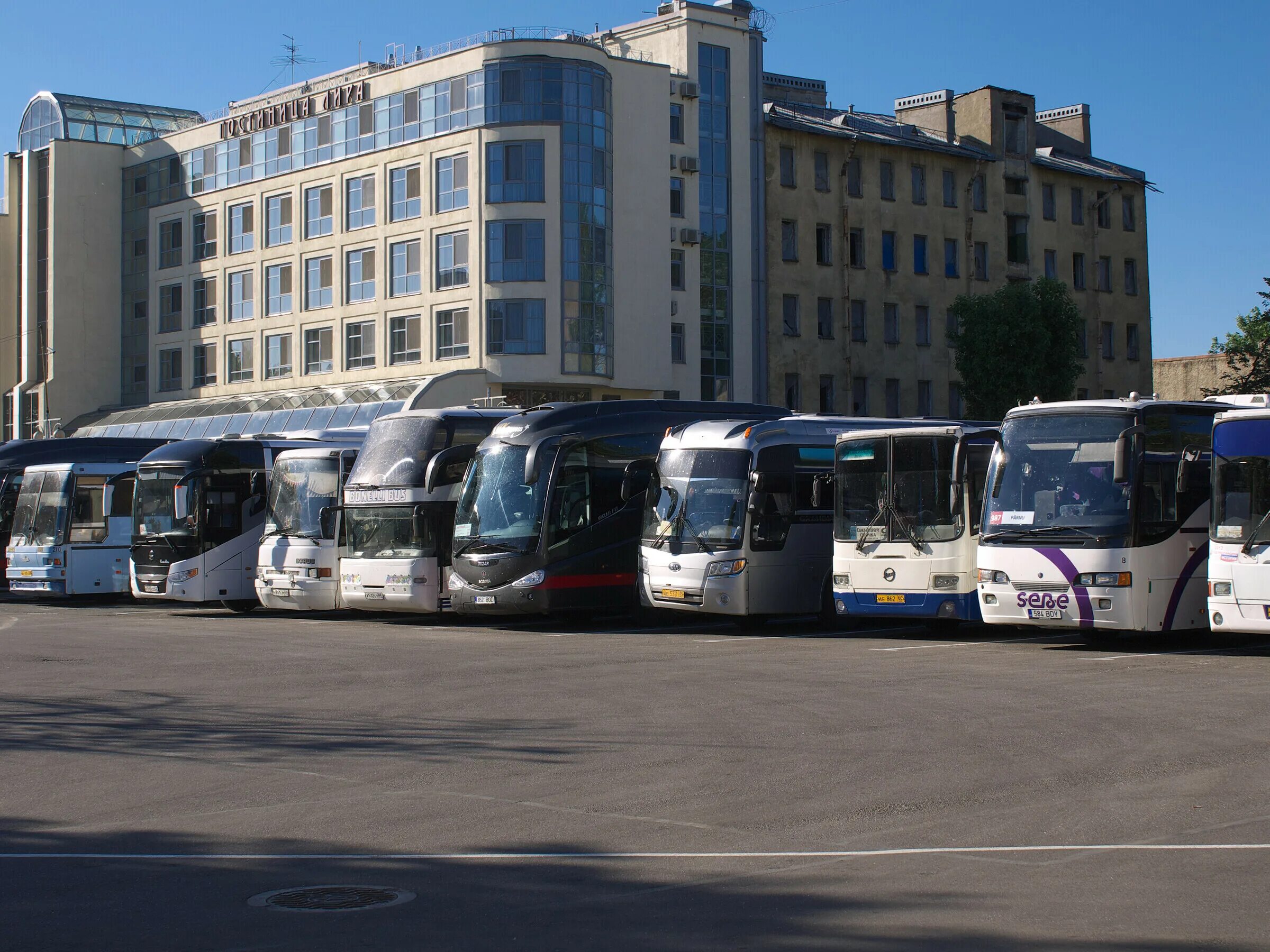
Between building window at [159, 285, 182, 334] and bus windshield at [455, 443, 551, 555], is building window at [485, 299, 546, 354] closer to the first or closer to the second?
building window at [159, 285, 182, 334]

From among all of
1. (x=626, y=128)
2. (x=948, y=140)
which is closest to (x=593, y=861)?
(x=626, y=128)

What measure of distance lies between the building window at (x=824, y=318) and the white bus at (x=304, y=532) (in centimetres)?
4201

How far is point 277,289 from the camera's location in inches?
2697

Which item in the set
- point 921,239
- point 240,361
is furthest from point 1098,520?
point 240,361

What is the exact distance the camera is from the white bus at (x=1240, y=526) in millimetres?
17250

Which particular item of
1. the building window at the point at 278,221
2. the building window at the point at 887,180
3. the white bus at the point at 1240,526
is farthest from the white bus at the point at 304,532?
the building window at the point at 887,180

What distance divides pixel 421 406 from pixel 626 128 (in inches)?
545

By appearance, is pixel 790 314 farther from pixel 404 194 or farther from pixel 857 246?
pixel 404 194

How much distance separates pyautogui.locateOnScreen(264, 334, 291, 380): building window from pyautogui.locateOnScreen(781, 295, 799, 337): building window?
814 inches

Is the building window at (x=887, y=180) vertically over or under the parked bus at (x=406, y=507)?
over

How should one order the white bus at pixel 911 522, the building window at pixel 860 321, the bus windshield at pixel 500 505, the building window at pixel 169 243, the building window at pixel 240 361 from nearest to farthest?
1. the white bus at pixel 911 522
2. the bus windshield at pixel 500 505
3. the building window at pixel 240 361
4. the building window at pixel 860 321
5. the building window at pixel 169 243

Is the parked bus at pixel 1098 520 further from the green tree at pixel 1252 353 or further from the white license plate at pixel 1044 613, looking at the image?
the green tree at pixel 1252 353

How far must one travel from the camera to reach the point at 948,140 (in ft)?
242

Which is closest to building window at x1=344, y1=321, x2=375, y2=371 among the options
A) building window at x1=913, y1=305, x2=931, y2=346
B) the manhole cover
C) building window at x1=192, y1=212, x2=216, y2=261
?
building window at x1=192, y1=212, x2=216, y2=261
